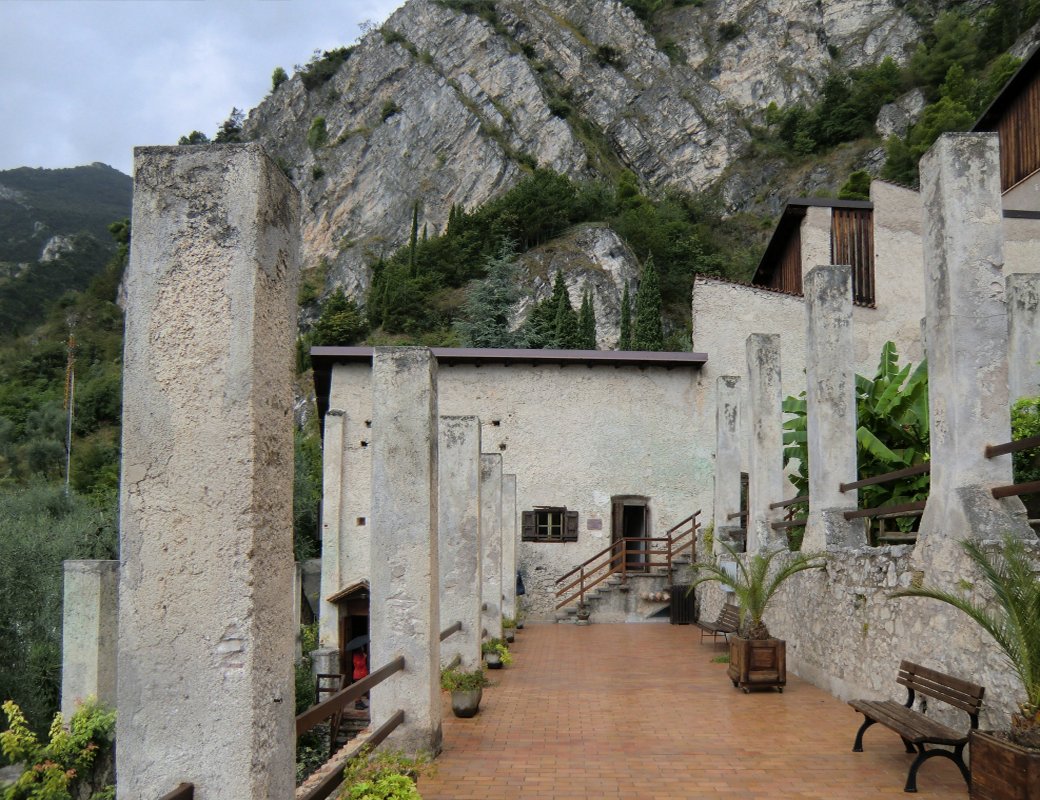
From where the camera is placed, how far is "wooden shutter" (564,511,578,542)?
2167 centimetres

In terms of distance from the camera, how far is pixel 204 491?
3.05m

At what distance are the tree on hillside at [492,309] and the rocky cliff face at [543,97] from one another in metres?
22.4

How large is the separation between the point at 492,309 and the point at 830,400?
112ft

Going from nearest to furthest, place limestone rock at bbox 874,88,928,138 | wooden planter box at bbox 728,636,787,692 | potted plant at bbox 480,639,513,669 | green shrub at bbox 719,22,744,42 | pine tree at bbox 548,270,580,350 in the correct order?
wooden planter box at bbox 728,636,787,692, potted plant at bbox 480,639,513,669, pine tree at bbox 548,270,580,350, limestone rock at bbox 874,88,928,138, green shrub at bbox 719,22,744,42

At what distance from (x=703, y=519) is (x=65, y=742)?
53.3 feet

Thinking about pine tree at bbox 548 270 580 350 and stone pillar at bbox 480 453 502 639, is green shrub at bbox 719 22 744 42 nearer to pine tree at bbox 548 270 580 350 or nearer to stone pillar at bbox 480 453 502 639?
pine tree at bbox 548 270 580 350

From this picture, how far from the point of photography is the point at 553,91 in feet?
245

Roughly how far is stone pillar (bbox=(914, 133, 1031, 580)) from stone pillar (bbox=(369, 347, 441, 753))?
405 cm

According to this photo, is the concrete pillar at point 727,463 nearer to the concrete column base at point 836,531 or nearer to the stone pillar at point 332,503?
the concrete column base at point 836,531

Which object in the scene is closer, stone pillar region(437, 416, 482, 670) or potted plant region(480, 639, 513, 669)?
stone pillar region(437, 416, 482, 670)

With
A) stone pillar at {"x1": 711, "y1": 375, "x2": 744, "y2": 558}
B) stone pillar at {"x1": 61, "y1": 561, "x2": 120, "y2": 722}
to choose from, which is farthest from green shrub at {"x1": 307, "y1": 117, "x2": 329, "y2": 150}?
stone pillar at {"x1": 61, "y1": 561, "x2": 120, "y2": 722}

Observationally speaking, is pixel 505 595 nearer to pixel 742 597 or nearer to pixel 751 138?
pixel 742 597

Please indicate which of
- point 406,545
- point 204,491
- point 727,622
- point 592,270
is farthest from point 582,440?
point 592,270

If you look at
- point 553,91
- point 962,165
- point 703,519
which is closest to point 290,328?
point 962,165
